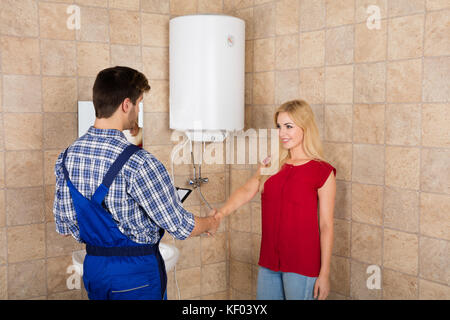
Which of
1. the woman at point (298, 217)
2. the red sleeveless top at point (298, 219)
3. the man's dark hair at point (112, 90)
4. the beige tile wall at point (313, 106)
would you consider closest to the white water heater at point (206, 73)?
the beige tile wall at point (313, 106)

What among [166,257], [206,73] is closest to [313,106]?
[206,73]

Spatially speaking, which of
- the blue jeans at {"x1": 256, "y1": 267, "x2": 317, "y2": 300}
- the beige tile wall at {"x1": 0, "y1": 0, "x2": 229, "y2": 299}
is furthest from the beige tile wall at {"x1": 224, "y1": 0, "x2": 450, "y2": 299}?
the beige tile wall at {"x1": 0, "y1": 0, "x2": 229, "y2": 299}

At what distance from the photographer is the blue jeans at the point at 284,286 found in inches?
75.5

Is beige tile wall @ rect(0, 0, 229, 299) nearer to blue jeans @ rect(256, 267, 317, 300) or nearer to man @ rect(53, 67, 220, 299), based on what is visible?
man @ rect(53, 67, 220, 299)

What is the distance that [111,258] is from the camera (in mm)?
1588

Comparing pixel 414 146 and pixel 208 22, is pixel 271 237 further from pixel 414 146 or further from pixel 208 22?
pixel 208 22

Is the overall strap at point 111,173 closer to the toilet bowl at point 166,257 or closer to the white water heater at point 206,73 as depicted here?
the toilet bowl at point 166,257

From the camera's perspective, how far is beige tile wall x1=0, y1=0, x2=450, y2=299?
187 centimetres

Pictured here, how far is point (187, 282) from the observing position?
2686mm

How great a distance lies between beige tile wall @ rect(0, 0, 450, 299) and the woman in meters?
0.25

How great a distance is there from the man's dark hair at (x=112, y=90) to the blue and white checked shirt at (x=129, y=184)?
0.07 metres
